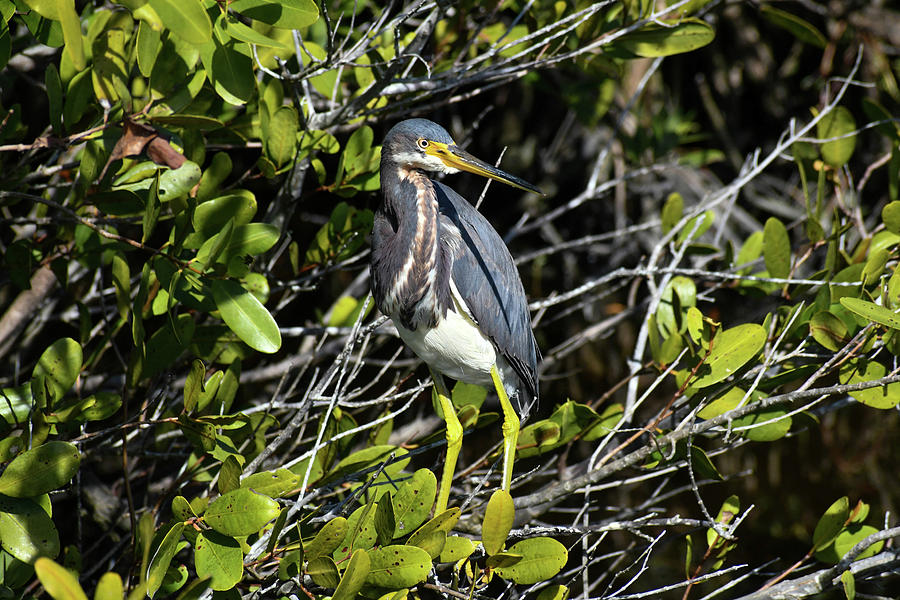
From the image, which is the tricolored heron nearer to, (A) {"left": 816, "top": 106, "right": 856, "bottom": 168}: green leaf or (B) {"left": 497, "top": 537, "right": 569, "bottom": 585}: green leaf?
(B) {"left": 497, "top": 537, "right": 569, "bottom": 585}: green leaf

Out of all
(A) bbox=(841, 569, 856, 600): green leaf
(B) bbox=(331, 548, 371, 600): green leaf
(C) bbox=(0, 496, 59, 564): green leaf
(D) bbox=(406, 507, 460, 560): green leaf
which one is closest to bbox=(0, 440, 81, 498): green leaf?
(C) bbox=(0, 496, 59, 564): green leaf

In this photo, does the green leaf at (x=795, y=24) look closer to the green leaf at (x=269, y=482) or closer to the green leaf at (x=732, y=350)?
the green leaf at (x=732, y=350)

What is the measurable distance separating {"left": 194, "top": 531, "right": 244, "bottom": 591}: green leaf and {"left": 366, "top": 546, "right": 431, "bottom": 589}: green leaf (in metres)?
0.27

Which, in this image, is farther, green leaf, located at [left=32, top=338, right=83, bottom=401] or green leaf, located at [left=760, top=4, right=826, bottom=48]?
green leaf, located at [left=760, top=4, right=826, bottom=48]

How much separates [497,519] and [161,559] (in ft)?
2.17

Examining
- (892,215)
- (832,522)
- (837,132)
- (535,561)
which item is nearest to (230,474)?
(535,561)

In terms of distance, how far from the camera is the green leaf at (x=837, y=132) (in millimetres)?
2889

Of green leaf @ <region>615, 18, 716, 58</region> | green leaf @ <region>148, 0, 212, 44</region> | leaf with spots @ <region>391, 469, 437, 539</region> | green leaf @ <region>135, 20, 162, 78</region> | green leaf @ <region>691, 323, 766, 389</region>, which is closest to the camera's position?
green leaf @ <region>148, 0, 212, 44</region>

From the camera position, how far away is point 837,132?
290 cm

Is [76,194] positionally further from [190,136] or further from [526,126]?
[526,126]

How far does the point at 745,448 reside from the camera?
169 inches

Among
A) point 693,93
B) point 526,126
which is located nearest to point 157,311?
point 526,126

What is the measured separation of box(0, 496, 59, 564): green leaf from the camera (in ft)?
5.14

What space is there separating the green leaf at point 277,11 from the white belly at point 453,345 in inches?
37.7
